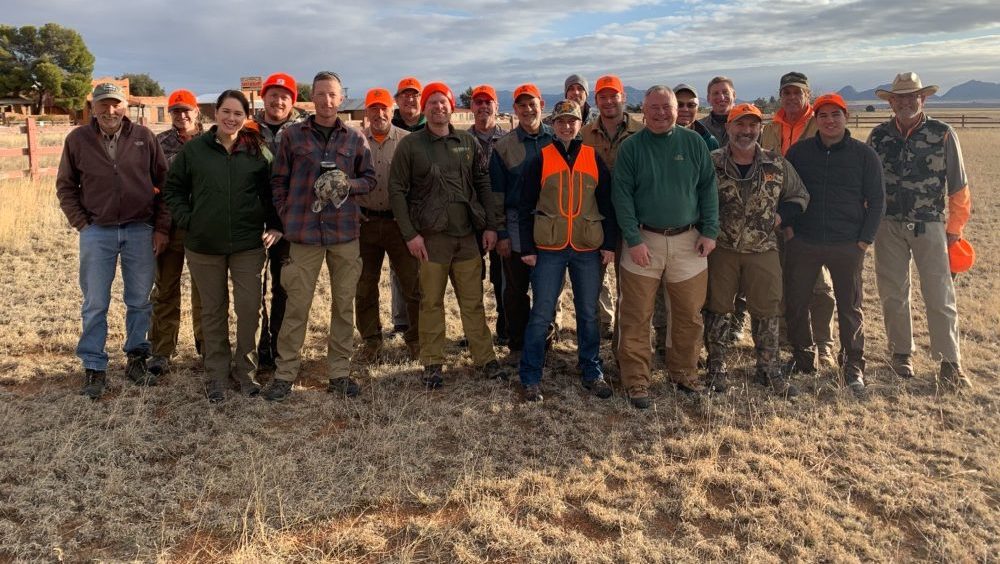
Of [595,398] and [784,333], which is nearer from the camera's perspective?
[595,398]

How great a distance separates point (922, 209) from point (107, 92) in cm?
641

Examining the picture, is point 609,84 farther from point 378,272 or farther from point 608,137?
point 378,272

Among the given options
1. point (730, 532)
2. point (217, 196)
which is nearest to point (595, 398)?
point (730, 532)

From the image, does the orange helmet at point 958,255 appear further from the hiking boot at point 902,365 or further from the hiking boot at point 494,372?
the hiking boot at point 494,372

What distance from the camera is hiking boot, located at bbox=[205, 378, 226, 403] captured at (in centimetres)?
491

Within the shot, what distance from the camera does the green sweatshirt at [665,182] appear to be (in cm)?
470

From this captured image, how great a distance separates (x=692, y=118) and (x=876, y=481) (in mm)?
3613

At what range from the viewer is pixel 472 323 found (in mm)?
5418

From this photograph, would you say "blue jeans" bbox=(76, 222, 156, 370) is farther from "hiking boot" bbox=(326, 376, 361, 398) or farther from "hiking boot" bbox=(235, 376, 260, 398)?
"hiking boot" bbox=(326, 376, 361, 398)

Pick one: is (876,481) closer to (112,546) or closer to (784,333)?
(784,333)

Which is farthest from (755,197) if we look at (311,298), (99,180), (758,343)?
(99,180)

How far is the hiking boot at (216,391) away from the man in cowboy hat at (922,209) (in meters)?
5.49

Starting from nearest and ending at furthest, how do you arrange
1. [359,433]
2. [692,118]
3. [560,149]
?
[359,433] < [560,149] < [692,118]

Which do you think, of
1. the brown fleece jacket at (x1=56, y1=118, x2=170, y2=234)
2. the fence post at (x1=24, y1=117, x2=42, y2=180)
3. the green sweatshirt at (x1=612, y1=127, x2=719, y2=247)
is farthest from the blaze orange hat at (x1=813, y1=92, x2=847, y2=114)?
the fence post at (x1=24, y1=117, x2=42, y2=180)
